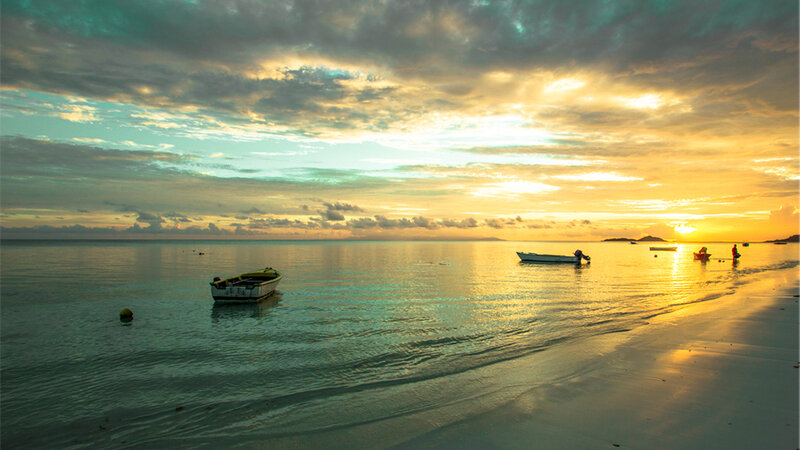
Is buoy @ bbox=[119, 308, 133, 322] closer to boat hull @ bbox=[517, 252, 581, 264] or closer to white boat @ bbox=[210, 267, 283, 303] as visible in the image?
white boat @ bbox=[210, 267, 283, 303]

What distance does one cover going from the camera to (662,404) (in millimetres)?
9094

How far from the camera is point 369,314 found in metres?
23.8

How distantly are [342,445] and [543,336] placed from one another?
13.0 m

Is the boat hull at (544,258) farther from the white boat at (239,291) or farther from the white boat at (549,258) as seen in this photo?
the white boat at (239,291)

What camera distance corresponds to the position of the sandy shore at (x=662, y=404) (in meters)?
7.57

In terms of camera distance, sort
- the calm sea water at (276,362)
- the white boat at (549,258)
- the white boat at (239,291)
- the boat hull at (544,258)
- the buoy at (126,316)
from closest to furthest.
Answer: the calm sea water at (276,362), the buoy at (126,316), the white boat at (239,291), the white boat at (549,258), the boat hull at (544,258)

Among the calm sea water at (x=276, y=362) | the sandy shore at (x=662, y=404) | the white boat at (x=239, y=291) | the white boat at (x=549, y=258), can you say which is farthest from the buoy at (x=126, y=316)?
the white boat at (x=549, y=258)

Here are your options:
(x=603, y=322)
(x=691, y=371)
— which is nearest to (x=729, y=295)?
(x=603, y=322)

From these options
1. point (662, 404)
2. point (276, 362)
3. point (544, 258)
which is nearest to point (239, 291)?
point (276, 362)

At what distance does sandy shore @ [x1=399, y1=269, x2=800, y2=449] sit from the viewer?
7.57 metres

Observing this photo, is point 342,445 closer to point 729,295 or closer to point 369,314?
point 369,314

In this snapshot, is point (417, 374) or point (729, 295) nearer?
point (417, 374)

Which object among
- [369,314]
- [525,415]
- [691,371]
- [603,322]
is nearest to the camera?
[525,415]

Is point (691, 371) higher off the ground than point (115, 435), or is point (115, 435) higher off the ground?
point (691, 371)
